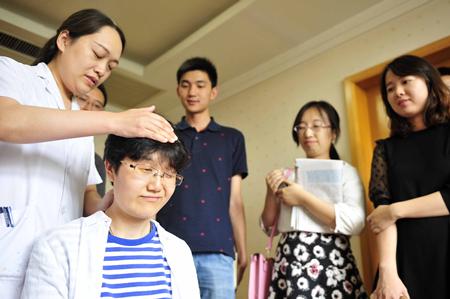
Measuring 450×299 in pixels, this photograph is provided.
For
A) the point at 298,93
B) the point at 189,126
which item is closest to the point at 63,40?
the point at 189,126

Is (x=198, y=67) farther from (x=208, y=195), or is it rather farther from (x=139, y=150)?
(x=139, y=150)

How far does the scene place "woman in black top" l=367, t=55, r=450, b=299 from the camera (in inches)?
46.4

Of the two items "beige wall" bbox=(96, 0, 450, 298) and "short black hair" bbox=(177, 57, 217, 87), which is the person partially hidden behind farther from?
"beige wall" bbox=(96, 0, 450, 298)

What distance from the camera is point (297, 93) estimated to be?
253 centimetres

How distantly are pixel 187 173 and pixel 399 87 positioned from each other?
0.90 metres

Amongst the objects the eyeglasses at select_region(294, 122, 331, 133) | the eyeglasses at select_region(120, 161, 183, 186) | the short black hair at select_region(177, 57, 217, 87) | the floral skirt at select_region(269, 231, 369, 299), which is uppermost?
the short black hair at select_region(177, 57, 217, 87)

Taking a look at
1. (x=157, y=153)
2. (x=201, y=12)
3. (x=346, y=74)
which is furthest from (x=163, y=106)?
(x=157, y=153)

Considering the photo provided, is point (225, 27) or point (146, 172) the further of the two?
point (225, 27)

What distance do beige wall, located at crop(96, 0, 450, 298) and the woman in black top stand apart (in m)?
0.73

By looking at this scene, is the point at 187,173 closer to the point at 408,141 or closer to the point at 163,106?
the point at 408,141

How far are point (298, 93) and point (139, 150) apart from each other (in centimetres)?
173

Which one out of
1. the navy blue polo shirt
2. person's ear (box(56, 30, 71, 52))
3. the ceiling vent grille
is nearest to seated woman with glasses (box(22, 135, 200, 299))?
person's ear (box(56, 30, 71, 52))

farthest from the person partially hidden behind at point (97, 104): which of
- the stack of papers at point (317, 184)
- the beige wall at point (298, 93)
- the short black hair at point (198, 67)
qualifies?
the beige wall at point (298, 93)

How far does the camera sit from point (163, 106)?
3496 millimetres
